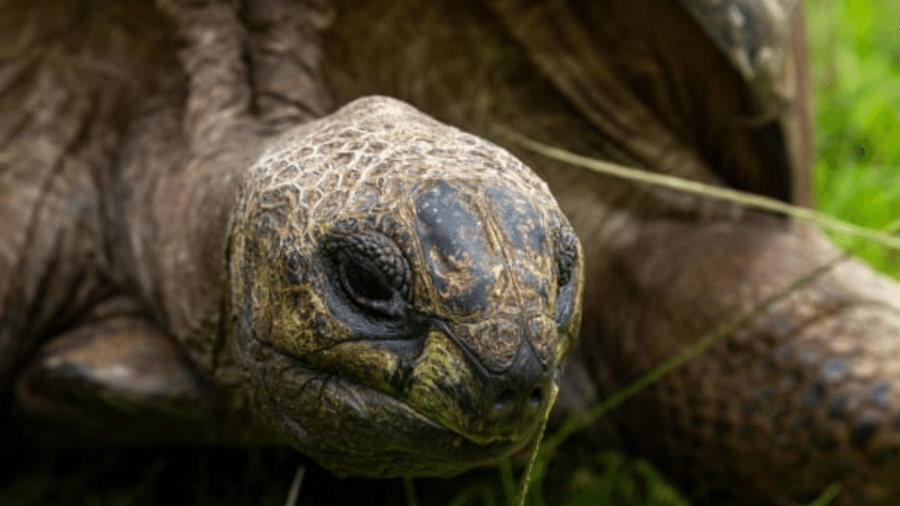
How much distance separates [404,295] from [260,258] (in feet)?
0.81

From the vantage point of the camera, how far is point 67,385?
247cm

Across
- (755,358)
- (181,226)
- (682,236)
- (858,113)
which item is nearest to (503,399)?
(181,226)

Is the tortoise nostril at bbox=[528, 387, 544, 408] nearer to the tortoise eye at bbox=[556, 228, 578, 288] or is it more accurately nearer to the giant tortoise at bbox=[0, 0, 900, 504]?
the giant tortoise at bbox=[0, 0, 900, 504]

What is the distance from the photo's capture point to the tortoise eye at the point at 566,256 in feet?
5.87

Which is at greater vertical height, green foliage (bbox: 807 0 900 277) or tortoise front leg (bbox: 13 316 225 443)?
tortoise front leg (bbox: 13 316 225 443)

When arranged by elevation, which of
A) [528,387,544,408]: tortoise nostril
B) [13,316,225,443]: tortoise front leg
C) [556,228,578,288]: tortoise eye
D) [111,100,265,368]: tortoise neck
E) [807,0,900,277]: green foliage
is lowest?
[807,0,900,277]: green foliage

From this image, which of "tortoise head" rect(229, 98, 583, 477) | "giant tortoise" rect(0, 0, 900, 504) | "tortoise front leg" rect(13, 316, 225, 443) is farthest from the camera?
"tortoise front leg" rect(13, 316, 225, 443)

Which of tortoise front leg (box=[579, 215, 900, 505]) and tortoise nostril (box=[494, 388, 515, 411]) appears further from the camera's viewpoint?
tortoise front leg (box=[579, 215, 900, 505])

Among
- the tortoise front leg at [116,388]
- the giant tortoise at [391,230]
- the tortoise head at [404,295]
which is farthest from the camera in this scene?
the tortoise front leg at [116,388]

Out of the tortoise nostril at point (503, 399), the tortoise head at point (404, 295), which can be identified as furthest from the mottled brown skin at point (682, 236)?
the tortoise nostril at point (503, 399)

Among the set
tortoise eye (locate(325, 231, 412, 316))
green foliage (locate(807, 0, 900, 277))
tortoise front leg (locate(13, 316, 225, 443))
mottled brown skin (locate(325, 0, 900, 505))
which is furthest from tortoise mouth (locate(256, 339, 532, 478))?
green foliage (locate(807, 0, 900, 277))

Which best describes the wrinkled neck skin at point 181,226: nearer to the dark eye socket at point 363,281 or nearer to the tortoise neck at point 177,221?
the tortoise neck at point 177,221

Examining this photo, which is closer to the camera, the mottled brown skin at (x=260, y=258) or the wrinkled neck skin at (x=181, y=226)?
the mottled brown skin at (x=260, y=258)

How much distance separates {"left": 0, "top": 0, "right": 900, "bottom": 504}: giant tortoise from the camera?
182 cm
